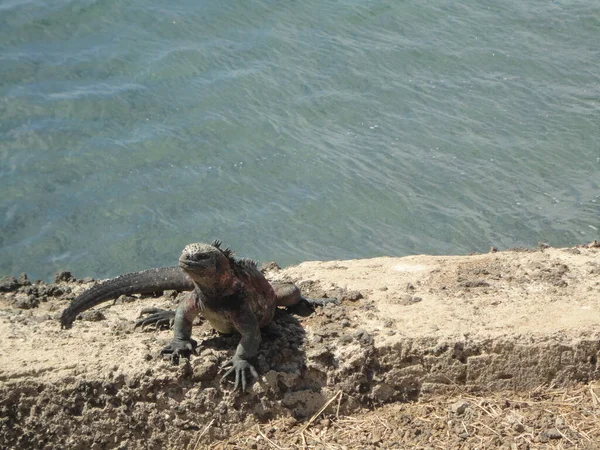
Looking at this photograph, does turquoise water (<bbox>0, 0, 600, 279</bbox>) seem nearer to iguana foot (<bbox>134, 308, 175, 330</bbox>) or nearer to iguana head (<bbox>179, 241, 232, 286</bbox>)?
iguana foot (<bbox>134, 308, 175, 330</bbox>)

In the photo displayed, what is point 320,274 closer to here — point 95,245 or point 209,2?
point 95,245

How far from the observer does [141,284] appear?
19.2ft

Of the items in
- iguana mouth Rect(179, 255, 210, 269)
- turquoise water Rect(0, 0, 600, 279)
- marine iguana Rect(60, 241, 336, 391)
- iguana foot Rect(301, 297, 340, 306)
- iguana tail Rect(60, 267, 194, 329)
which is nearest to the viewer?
iguana mouth Rect(179, 255, 210, 269)

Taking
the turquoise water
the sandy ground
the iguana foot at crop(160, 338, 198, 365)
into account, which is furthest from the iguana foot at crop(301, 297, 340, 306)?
the turquoise water

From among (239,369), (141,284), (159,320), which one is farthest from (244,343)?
(141,284)

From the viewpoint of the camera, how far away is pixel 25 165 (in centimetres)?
1034

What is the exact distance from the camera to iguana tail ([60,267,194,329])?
5.43 m

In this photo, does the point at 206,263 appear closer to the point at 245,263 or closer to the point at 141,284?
the point at 245,263

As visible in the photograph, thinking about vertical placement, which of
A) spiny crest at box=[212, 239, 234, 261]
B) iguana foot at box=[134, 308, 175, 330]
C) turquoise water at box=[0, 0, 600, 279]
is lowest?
turquoise water at box=[0, 0, 600, 279]

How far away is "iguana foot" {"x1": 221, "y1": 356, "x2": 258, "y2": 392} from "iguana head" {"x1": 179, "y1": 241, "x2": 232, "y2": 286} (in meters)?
0.46

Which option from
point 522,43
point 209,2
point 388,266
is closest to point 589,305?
point 388,266

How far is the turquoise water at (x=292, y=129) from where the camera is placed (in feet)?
31.0

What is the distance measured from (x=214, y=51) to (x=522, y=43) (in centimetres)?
437

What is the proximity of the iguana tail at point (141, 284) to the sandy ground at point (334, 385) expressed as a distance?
0.23 metres
